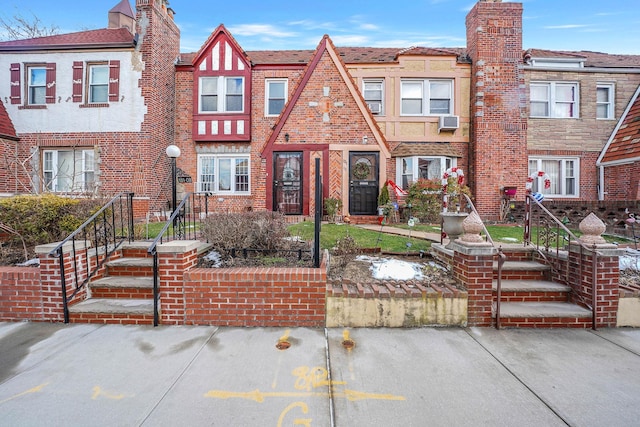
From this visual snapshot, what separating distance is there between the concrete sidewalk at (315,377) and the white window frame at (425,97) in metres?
10.8

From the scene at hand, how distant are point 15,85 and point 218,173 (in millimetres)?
8555

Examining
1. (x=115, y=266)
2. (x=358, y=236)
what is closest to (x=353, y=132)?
(x=358, y=236)

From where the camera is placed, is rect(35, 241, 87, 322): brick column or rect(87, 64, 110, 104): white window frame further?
rect(87, 64, 110, 104): white window frame

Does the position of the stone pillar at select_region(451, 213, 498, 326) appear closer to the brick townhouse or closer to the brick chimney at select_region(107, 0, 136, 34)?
the brick townhouse

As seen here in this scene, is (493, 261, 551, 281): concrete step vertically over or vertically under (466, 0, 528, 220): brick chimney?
under

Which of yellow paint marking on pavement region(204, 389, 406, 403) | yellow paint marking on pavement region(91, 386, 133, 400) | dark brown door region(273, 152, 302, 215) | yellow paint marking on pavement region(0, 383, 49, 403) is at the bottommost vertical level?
yellow paint marking on pavement region(0, 383, 49, 403)

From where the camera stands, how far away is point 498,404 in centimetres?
234

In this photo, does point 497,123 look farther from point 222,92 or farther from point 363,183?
point 222,92

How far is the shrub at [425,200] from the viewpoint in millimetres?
10219

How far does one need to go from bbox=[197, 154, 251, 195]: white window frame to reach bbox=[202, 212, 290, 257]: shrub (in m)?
8.10

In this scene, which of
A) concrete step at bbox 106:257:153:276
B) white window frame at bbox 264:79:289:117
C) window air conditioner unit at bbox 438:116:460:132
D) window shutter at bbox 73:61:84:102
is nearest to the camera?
concrete step at bbox 106:257:153:276

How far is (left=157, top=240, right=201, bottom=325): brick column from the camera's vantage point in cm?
365

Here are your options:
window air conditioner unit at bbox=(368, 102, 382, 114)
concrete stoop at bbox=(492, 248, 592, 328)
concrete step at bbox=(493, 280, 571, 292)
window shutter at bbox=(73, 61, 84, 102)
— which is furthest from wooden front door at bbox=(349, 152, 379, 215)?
window shutter at bbox=(73, 61, 84, 102)

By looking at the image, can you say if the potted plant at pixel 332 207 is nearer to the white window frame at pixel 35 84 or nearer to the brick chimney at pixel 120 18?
the white window frame at pixel 35 84
